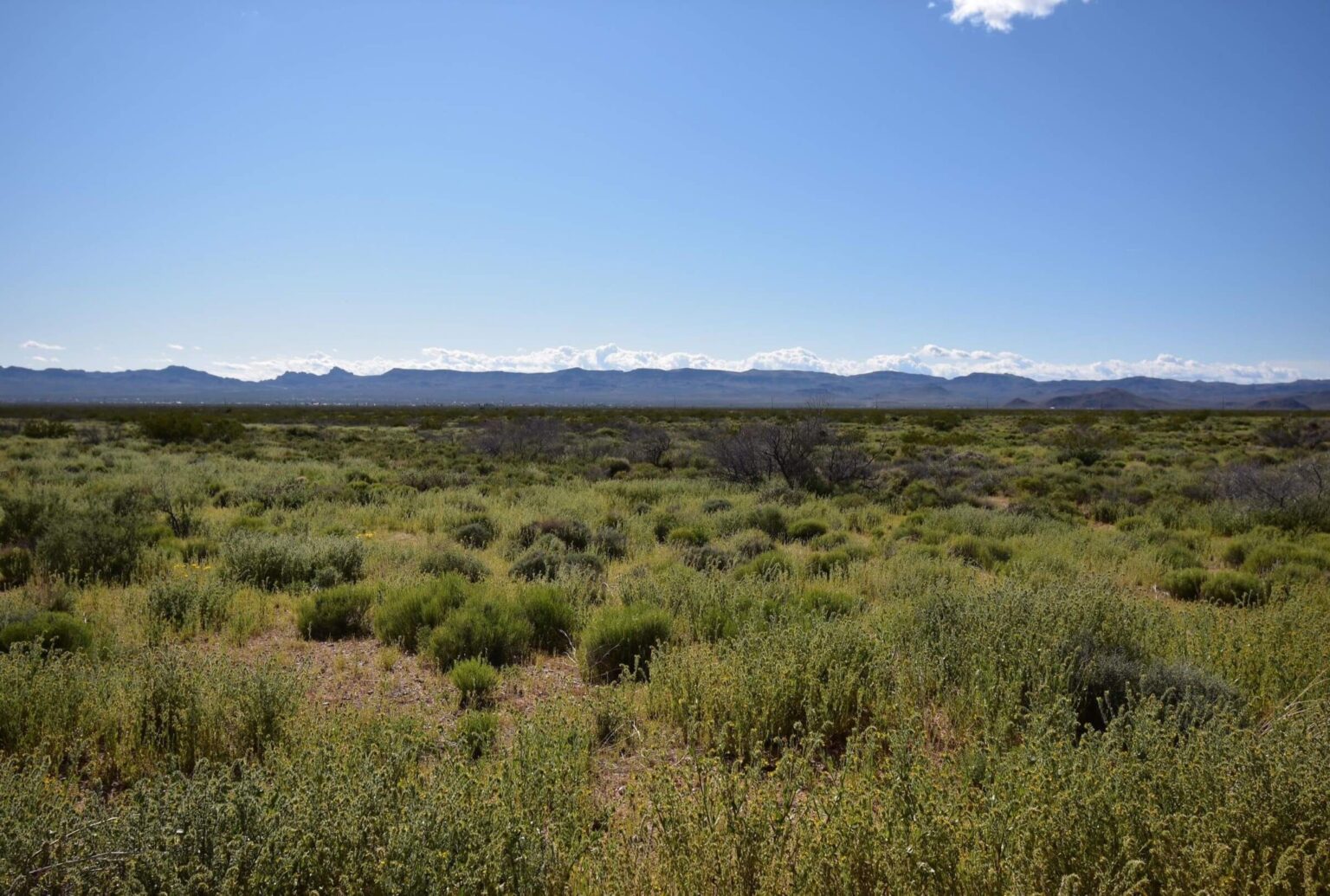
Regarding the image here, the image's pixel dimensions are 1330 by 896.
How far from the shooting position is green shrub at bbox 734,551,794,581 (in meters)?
8.45

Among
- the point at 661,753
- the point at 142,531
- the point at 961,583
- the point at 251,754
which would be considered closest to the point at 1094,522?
the point at 961,583

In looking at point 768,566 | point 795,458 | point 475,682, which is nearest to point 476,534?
point 768,566

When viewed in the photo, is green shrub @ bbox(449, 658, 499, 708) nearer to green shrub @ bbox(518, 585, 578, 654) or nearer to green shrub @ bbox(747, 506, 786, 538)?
green shrub @ bbox(518, 585, 578, 654)

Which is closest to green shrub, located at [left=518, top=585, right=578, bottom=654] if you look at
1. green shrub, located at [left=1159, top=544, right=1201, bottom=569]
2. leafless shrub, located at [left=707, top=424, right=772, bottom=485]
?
green shrub, located at [left=1159, top=544, right=1201, bottom=569]

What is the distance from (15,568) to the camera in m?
8.23

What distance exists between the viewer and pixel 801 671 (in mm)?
4812

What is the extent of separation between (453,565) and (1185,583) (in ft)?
31.5

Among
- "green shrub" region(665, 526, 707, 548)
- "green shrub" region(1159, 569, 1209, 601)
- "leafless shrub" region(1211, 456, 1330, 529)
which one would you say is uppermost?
"leafless shrub" region(1211, 456, 1330, 529)

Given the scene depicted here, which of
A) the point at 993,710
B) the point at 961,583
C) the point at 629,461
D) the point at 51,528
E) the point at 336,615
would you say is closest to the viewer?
the point at 993,710

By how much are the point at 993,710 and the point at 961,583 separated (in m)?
3.39

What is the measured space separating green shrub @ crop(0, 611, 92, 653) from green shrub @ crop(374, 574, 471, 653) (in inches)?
92.8

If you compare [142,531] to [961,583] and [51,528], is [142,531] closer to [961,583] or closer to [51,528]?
[51,528]

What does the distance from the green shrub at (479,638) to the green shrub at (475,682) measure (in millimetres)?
288

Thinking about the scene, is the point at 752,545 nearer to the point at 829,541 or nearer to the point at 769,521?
the point at 829,541
